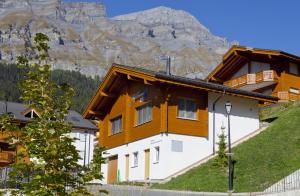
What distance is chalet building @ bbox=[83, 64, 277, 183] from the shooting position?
30.3 meters

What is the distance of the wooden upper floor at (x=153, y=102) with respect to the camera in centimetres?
3053

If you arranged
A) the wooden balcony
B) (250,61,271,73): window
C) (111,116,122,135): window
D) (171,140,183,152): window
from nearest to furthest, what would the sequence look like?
(171,140,183,152): window, (111,116,122,135): window, the wooden balcony, (250,61,271,73): window

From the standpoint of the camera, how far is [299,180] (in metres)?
21.8

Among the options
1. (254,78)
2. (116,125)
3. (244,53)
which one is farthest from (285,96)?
(116,125)

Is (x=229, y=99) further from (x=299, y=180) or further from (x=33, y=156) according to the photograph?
(x=33, y=156)

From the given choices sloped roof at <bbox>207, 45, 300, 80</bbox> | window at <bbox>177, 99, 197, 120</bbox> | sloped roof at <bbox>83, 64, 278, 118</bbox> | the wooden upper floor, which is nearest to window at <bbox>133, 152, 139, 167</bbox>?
the wooden upper floor

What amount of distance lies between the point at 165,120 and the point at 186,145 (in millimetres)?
2015

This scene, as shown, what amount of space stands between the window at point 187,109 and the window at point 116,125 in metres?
6.48

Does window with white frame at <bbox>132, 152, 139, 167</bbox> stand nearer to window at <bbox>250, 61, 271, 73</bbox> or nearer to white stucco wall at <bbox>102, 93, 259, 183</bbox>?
white stucco wall at <bbox>102, 93, 259, 183</bbox>

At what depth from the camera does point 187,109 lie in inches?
1243

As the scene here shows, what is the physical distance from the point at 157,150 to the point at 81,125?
1339 inches

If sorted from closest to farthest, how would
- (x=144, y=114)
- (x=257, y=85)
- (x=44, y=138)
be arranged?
(x=44, y=138) < (x=144, y=114) < (x=257, y=85)

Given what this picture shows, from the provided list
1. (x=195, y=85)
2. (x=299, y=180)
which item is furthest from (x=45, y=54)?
(x=195, y=85)

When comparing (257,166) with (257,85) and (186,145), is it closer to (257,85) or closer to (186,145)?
(186,145)
